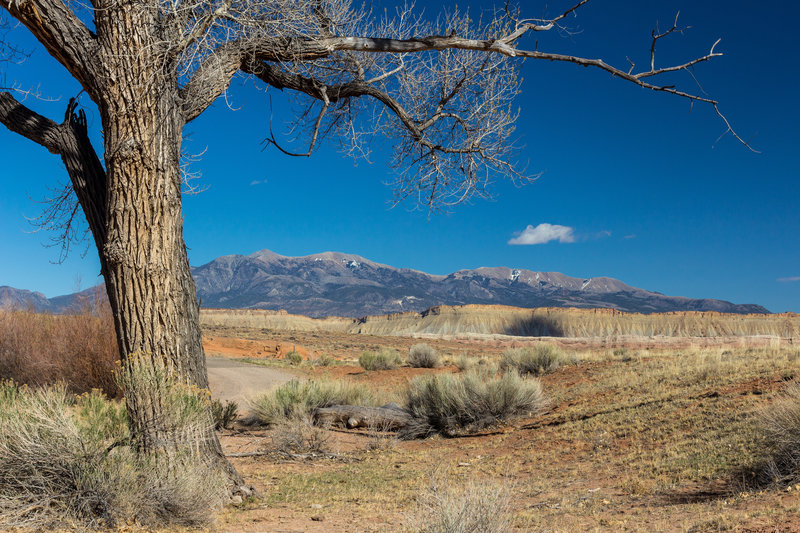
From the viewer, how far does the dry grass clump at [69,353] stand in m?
12.8

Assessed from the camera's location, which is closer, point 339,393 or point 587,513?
point 587,513

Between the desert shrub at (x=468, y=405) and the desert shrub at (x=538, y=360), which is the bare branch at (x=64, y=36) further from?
the desert shrub at (x=538, y=360)

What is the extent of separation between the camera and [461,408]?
11086 mm

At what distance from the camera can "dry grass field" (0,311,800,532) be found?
456cm

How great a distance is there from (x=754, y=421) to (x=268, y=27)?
780 cm

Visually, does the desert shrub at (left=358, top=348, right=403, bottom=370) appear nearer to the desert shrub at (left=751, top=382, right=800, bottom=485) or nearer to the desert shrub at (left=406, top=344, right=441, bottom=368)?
the desert shrub at (left=406, top=344, right=441, bottom=368)

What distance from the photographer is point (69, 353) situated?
42.7 ft

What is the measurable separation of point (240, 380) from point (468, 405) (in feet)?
34.2

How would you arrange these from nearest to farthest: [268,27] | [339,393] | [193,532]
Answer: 1. [193,532]
2. [268,27]
3. [339,393]

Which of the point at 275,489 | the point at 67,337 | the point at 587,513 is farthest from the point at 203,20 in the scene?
the point at 67,337

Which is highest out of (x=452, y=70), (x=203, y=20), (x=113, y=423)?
(x=452, y=70)

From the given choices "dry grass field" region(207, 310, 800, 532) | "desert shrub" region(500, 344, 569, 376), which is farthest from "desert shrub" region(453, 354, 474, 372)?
"dry grass field" region(207, 310, 800, 532)

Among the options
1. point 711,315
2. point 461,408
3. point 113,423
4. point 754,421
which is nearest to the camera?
point 113,423

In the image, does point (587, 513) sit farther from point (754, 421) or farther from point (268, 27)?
point (268, 27)
